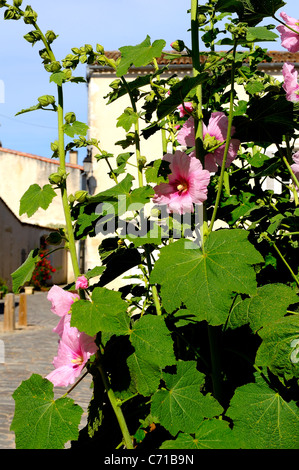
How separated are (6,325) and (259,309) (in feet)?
33.5

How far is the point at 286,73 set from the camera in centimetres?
146

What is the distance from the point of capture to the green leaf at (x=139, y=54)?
1.16 metres

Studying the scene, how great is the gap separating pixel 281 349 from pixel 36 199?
68 centimetres

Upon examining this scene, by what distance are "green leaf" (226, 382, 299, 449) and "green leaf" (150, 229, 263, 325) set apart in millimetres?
256

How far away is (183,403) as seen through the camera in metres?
1.19

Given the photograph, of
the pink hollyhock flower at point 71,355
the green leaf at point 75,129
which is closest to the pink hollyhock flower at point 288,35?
the green leaf at point 75,129

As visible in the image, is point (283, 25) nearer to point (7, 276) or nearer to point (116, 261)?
point (116, 261)

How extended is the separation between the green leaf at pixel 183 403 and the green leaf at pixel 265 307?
0.17 metres

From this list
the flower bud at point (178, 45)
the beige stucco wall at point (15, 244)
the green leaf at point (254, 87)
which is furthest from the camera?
the beige stucco wall at point (15, 244)

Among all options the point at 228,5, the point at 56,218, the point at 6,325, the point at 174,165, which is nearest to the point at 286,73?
the point at 228,5

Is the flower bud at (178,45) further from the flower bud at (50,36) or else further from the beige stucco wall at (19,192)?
the beige stucco wall at (19,192)

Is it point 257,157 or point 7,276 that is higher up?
point 257,157

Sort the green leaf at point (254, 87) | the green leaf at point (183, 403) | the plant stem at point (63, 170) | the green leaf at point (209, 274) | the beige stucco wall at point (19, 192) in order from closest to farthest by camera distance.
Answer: the green leaf at point (209, 274)
the green leaf at point (183, 403)
the plant stem at point (63, 170)
the green leaf at point (254, 87)
the beige stucco wall at point (19, 192)

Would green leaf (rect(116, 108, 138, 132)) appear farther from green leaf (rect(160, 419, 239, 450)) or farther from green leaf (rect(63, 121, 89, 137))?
green leaf (rect(160, 419, 239, 450))
